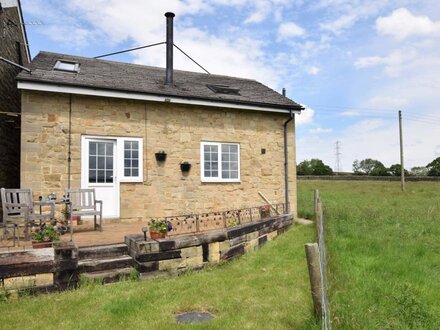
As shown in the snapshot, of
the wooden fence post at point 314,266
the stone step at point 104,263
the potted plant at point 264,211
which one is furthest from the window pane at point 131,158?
the wooden fence post at point 314,266

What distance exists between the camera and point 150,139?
32.1 ft

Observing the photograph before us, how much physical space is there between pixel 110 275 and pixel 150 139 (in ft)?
16.9

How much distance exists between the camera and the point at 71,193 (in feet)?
26.9

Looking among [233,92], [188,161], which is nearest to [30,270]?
[188,161]

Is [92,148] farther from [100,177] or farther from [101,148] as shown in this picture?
[100,177]

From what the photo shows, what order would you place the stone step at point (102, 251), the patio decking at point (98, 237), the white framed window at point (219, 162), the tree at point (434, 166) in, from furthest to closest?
the tree at point (434, 166) → the white framed window at point (219, 162) → the patio decking at point (98, 237) → the stone step at point (102, 251)

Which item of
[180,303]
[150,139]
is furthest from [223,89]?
[180,303]

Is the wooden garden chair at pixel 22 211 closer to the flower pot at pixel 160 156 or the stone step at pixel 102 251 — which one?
the stone step at pixel 102 251

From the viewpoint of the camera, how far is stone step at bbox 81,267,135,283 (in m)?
5.09

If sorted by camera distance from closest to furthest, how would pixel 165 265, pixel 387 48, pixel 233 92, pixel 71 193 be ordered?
pixel 165 265
pixel 71 193
pixel 233 92
pixel 387 48

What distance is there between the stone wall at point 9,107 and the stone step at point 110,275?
20.6 feet

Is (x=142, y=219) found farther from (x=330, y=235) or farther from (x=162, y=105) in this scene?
(x=330, y=235)

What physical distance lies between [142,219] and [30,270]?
4.91 meters

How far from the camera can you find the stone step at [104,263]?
509 cm
